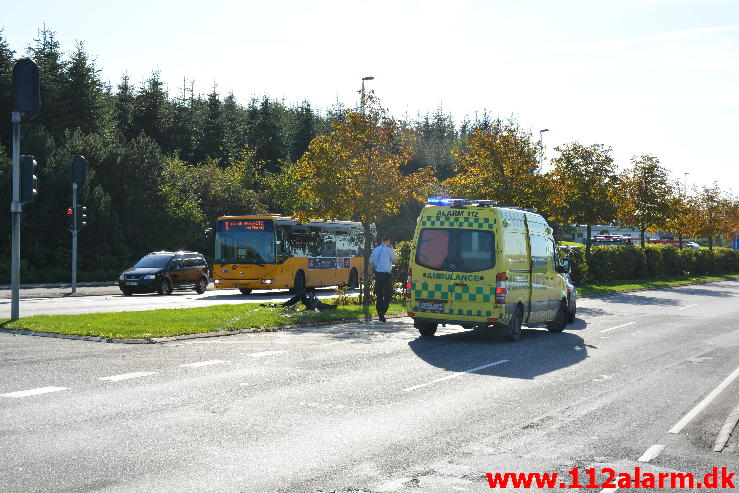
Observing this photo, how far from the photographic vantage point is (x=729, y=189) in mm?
77062

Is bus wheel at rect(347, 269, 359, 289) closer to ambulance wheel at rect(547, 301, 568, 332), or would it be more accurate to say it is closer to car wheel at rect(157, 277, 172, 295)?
car wheel at rect(157, 277, 172, 295)

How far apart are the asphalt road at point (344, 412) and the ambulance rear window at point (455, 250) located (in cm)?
149

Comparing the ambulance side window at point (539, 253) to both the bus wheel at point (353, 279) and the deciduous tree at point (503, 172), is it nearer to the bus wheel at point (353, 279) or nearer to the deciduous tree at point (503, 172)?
the deciduous tree at point (503, 172)

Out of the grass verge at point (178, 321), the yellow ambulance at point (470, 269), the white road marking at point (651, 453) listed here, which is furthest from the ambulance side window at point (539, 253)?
the white road marking at point (651, 453)

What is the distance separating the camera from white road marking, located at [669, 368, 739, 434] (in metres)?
8.65

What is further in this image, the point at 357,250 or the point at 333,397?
the point at 357,250

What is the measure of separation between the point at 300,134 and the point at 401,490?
79.2 metres

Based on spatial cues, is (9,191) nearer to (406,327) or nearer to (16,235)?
(16,235)

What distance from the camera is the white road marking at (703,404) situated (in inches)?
340

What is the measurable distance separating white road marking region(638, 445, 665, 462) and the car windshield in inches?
1035

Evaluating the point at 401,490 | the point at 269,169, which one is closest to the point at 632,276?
the point at 269,169

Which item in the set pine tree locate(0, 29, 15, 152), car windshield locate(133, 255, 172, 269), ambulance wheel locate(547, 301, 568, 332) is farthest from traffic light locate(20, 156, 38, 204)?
pine tree locate(0, 29, 15, 152)

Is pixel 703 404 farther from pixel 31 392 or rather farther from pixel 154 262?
pixel 154 262

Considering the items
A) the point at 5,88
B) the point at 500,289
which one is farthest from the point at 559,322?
the point at 5,88
